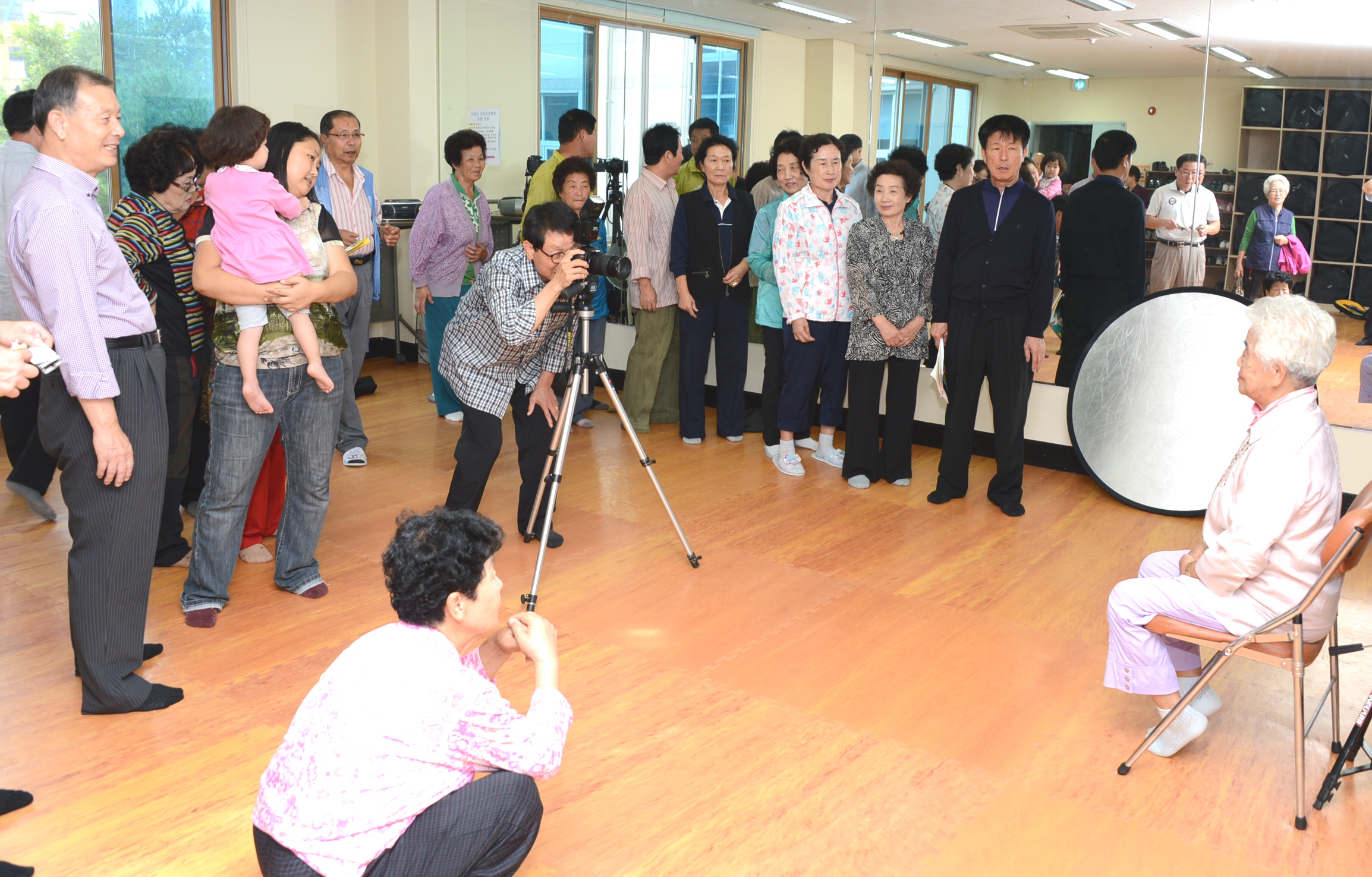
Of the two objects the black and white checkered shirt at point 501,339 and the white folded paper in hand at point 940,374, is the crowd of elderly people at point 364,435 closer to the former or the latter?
the white folded paper in hand at point 940,374

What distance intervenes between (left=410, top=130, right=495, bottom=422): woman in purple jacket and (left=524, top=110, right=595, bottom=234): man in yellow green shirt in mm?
344

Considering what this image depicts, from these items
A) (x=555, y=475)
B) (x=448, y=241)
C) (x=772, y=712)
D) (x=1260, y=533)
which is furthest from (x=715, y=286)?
(x=1260, y=533)

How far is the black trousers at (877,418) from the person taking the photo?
496cm

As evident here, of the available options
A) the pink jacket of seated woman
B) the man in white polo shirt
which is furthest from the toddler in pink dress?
the man in white polo shirt

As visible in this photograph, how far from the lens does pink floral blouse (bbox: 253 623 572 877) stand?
1681mm

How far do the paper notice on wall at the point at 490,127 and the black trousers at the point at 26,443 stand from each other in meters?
3.56

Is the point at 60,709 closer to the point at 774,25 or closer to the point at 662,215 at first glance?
the point at 662,215

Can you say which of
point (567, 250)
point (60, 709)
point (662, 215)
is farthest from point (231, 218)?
point (662, 215)

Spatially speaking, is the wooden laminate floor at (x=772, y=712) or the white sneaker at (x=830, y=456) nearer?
the wooden laminate floor at (x=772, y=712)

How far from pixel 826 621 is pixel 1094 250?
2.49 m

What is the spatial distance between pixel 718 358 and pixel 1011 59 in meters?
2.12

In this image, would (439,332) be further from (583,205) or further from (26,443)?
(26,443)

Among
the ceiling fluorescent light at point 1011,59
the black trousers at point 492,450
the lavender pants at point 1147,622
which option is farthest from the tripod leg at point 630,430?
the ceiling fluorescent light at point 1011,59

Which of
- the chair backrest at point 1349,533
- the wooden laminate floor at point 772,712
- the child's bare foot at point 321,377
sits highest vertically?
the child's bare foot at point 321,377
